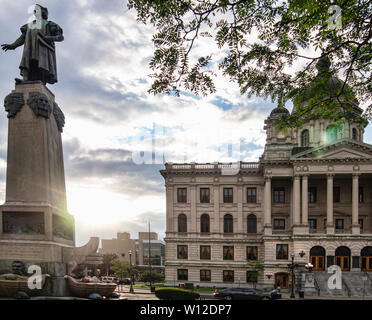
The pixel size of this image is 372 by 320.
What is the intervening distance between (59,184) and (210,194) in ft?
145

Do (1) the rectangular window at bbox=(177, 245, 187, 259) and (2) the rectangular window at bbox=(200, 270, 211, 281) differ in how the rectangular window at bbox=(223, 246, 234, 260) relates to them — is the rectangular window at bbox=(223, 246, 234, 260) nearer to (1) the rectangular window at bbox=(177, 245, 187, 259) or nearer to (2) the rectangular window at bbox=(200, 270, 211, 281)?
(2) the rectangular window at bbox=(200, 270, 211, 281)

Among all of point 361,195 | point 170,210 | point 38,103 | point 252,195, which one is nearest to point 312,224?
point 361,195

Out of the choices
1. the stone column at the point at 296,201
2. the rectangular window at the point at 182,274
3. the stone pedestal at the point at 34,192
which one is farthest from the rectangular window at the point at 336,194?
the stone pedestal at the point at 34,192

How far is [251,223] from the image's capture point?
6359 cm

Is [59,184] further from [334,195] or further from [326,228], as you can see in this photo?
[334,195]

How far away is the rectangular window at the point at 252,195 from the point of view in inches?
2513

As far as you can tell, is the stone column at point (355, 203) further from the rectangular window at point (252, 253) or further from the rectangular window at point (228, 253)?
the rectangular window at point (228, 253)

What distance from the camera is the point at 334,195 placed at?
200 ft

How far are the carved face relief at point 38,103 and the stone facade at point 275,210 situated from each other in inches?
1659

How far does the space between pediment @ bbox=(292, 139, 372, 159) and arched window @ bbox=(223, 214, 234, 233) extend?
1469cm

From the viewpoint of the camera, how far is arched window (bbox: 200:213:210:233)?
211 ft

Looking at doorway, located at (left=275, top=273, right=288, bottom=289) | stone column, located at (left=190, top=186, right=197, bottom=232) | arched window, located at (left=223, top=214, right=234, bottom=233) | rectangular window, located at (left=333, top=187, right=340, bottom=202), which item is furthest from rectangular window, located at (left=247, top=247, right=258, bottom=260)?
rectangular window, located at (left=333, top=187, right=340, bottom=202)

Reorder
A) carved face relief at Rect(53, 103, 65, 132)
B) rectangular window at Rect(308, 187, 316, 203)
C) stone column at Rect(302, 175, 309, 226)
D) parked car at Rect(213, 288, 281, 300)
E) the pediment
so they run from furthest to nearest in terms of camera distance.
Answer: rectangular window at Rect(308, 187, 316, 203) → stone column at Rect(302, 175, 309, 226) → the pediment → parked car at Rect(213, 288, 281, 300) → carved face relief at Rect(53, 103, 65, 132)
